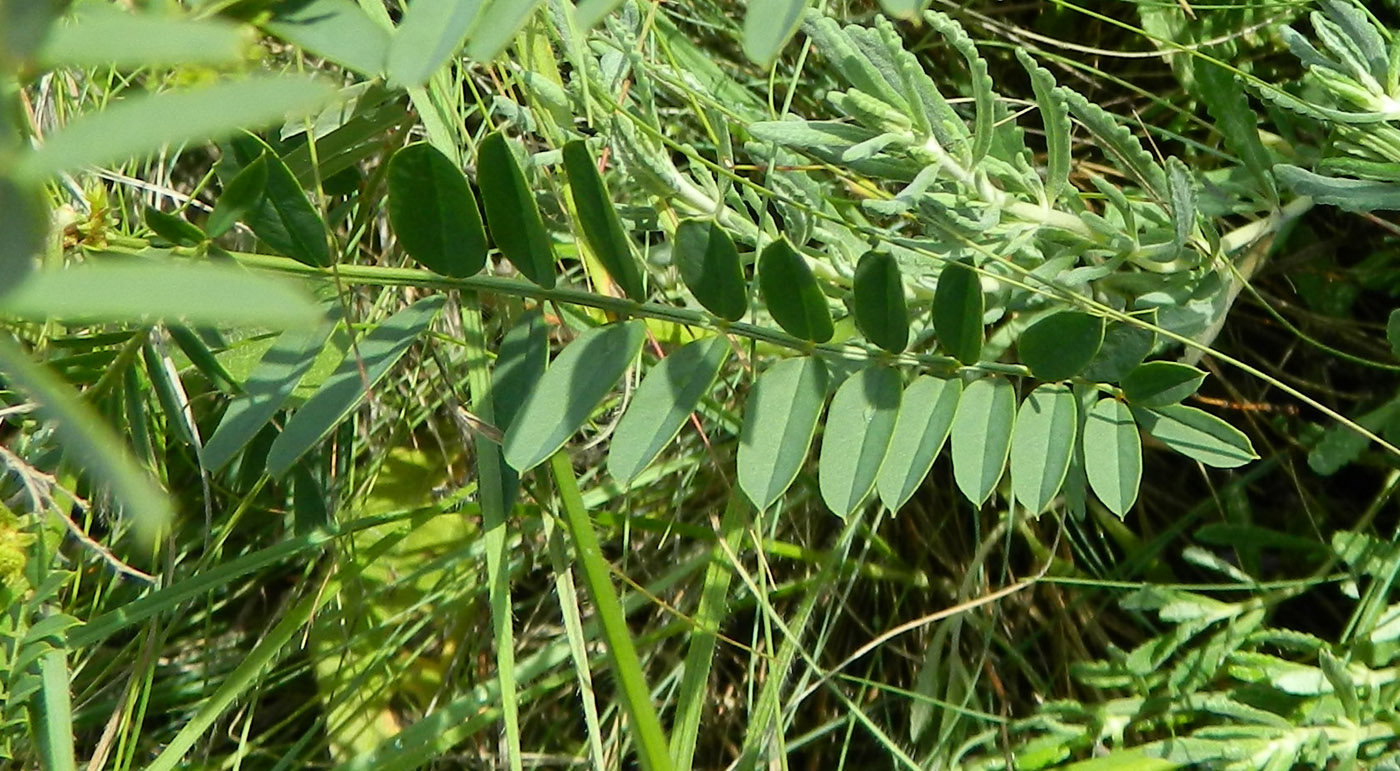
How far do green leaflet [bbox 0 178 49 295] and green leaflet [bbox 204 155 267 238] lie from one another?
420 millimetres

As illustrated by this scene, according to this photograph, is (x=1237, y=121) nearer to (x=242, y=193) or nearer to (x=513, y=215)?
(x=513, y=215)

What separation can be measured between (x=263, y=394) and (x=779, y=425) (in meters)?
0.32

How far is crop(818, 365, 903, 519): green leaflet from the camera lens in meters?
0.81

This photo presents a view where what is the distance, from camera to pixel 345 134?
956 mm

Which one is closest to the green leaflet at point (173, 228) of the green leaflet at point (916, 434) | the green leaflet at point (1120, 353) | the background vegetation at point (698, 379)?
the background vegetation at point (698, 379)

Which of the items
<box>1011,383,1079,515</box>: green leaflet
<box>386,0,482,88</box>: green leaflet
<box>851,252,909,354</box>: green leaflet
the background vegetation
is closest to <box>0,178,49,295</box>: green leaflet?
the background vegetation

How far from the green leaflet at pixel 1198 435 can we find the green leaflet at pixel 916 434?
0.47ft

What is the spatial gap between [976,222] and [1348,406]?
739 mm

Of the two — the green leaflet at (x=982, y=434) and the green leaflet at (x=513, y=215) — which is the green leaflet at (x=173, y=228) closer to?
the green leaflet at (x=513, y=215)

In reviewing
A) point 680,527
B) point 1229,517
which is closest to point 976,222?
point 680,527

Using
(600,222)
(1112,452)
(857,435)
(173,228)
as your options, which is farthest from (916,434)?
(173,228)

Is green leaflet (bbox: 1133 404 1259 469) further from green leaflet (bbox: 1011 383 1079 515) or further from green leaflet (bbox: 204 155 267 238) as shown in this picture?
green leaflet (bbox: 204 155 267 238)

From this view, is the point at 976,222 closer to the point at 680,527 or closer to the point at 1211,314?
the point at 1211,314

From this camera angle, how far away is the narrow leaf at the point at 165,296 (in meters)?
0.27
